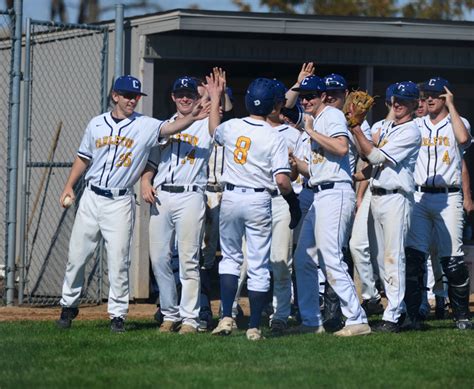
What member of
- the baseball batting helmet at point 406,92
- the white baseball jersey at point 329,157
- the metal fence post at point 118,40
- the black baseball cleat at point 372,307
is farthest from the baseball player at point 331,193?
the metal fence post at point 118,40

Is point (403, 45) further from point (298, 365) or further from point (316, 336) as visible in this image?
point (298, 365)

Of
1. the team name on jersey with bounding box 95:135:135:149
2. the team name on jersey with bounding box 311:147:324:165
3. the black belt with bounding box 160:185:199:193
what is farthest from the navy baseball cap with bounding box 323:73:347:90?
the team name on jersey with bounding box 95:135:135:149

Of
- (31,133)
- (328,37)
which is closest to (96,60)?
(31,133)

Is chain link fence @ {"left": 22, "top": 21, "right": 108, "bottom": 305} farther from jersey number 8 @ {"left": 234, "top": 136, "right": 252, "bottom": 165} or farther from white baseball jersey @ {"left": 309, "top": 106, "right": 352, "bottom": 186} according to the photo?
white baseball jersey @ {"left": 309, "top": 106, "right": 352, "bottom": 186}

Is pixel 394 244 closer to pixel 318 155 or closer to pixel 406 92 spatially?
pixel 318 155

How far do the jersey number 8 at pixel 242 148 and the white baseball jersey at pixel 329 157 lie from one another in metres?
0.60

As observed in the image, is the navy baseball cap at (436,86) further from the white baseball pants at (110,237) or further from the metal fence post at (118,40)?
the metal fence post at (118,40)

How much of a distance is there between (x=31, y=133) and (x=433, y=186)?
5.03 meters

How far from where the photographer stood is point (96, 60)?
37.4 ft

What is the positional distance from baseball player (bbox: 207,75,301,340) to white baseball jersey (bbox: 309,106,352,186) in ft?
1.10

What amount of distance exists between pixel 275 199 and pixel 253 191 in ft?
2.55

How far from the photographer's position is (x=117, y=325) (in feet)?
28.8

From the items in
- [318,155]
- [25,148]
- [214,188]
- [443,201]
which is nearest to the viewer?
[318,155]

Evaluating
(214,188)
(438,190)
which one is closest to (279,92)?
(214,188)
